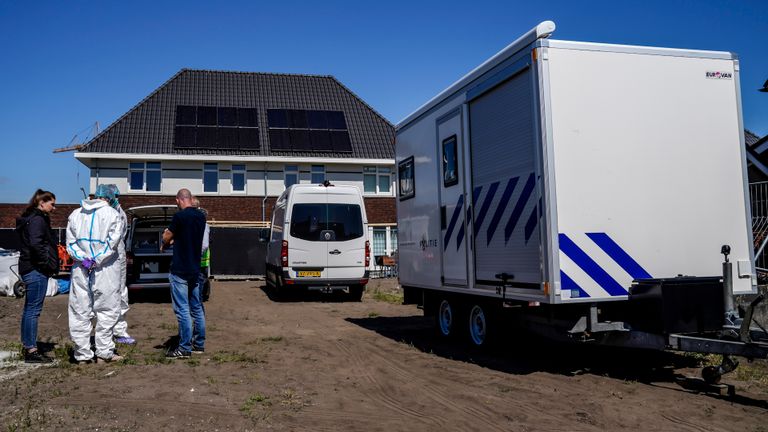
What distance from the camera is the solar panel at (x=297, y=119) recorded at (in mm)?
30266

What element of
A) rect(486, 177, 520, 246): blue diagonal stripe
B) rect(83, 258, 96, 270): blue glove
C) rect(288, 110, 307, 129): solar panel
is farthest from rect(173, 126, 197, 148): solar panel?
rect(486, 177, 520, 246): blue diagonal stripe

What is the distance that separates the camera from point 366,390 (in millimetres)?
6156

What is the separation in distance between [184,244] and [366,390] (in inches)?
111

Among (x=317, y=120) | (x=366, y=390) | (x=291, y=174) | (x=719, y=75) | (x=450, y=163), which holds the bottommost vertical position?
(x=366, y=390)

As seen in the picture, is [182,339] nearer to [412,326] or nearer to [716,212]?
[412,326]

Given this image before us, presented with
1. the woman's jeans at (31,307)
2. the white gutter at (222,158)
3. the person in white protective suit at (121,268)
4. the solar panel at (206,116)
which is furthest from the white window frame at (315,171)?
the woman's jeans at (31,307)

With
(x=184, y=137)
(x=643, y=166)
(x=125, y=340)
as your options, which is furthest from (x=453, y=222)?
(x=184, y=137)

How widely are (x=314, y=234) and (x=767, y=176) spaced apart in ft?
33.0

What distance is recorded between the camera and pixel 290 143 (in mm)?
29109

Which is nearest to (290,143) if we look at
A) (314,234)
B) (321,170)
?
(321,170)

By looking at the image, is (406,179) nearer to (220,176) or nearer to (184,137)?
→ (220,176)

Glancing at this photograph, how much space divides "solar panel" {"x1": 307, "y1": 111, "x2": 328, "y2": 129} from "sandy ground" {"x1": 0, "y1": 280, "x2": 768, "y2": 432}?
21.7m

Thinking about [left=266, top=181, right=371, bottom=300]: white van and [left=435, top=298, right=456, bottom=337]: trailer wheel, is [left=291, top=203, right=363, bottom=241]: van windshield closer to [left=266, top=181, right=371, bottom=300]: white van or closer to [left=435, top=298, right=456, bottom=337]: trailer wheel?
[left=266, top=181, right=371, bottom=300]: white van

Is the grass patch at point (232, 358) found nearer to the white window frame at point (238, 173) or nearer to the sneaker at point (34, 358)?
the sneaker at point (34, 358)
